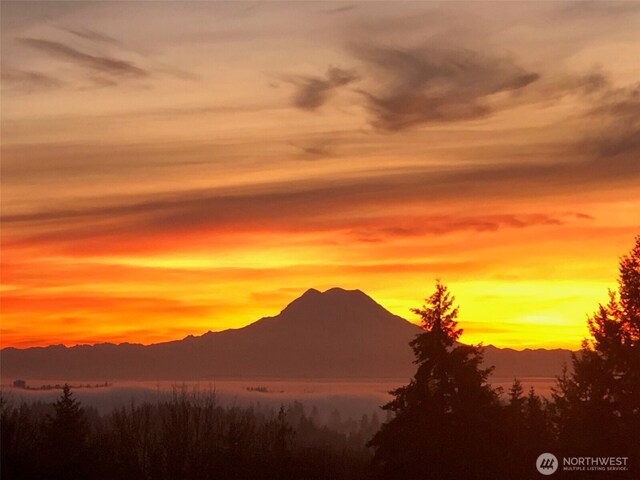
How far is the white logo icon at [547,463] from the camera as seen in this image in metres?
62.0

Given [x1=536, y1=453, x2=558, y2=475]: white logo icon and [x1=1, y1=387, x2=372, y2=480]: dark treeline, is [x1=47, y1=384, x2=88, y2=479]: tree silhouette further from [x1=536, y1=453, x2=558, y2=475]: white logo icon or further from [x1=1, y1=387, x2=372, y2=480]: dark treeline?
[x1=536, y1=453, x2=558, y2=475]: white logo icon

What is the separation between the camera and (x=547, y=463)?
2494 inches

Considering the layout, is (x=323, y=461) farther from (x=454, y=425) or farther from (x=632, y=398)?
(x=632, y=398)

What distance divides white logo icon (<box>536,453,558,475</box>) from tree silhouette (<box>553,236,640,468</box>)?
6.35ft

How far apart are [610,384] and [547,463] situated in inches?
320

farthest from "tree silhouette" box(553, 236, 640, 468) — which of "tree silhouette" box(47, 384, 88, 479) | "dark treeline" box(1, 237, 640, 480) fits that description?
"tree silhouette" box(47, 384, 88, 479)

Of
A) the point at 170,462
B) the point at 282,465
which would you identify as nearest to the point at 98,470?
the point at 170,462

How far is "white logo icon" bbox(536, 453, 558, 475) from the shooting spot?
62.0m

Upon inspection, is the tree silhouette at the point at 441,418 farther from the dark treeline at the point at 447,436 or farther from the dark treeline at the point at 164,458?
the dark treeline at the point at 164,458

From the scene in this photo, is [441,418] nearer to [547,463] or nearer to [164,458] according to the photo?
[547,463]

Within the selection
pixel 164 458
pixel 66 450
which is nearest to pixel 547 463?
pixel 164 458

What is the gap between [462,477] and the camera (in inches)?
2322

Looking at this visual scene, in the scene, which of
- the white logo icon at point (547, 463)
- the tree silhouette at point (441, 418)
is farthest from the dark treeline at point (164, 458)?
the white logo icon at point (547, 463)

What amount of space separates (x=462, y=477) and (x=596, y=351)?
17.2 meters
